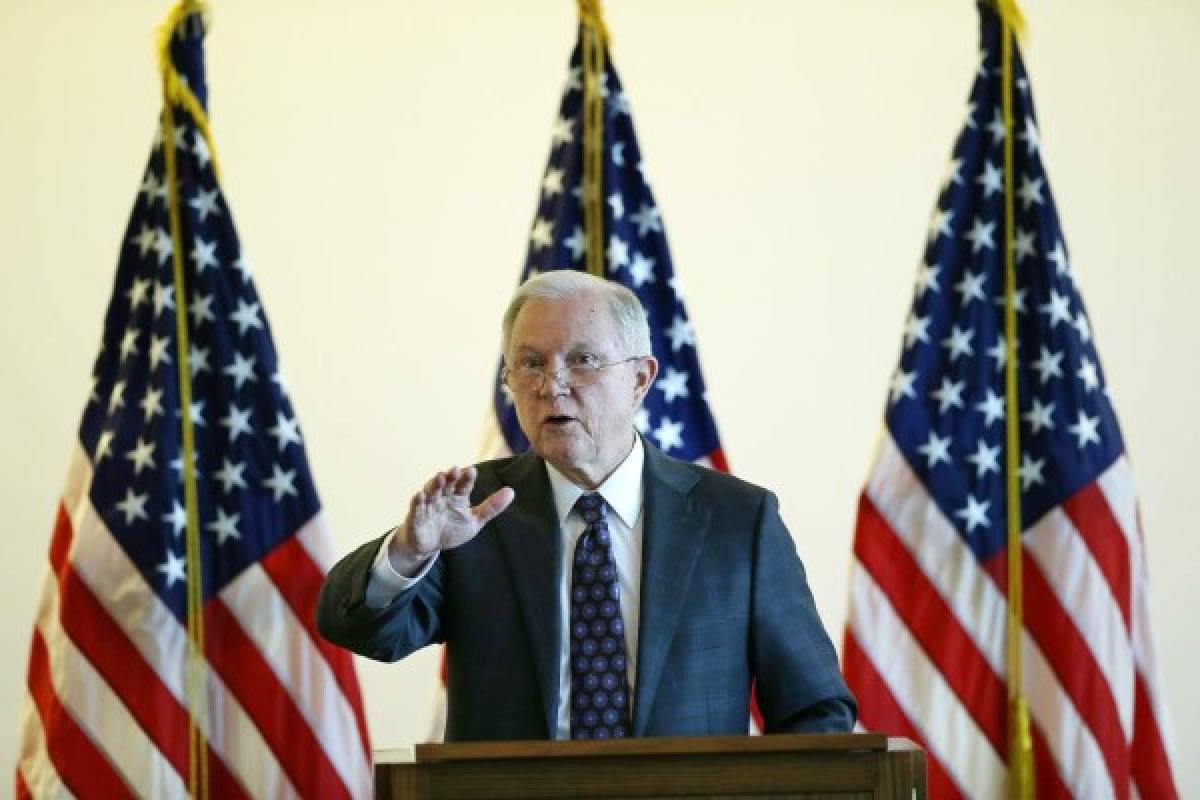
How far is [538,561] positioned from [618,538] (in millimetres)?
132

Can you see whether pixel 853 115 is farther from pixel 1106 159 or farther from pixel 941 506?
pixel 941 506

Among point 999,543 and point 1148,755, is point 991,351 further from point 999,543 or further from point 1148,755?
point 1148,755

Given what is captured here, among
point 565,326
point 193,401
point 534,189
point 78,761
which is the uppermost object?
point 534,189

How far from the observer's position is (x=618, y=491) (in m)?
2.53

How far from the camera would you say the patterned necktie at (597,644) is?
2373 millimetres

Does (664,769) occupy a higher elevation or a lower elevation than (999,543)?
lower

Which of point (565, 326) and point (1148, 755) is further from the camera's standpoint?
point (1148, 755)

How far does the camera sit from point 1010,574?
367 centimetres

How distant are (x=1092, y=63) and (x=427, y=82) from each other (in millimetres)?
1860

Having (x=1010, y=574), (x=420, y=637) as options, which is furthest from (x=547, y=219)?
(x=420, y=637)

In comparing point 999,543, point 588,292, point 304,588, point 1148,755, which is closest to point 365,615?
point 588,292

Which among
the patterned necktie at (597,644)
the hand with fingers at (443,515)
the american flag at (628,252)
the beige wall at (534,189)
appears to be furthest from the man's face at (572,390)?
the beige wall at (534,189)

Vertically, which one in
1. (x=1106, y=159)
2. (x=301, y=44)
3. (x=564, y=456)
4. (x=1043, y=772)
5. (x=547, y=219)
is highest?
(x=301, y=44)

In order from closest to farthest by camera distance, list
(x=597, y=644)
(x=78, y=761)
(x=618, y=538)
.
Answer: (x=597, y=644)
(x=618, y=538)
(x=78, y=761)
